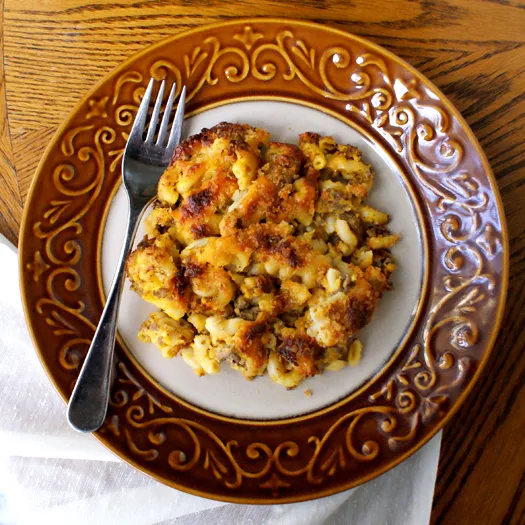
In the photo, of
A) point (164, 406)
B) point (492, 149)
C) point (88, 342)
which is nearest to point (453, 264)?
point (492, 149)

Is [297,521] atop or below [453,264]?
below

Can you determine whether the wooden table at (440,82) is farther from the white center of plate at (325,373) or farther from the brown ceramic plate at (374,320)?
the white center of plate at (325,373)

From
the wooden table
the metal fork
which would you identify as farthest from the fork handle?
the wooden table

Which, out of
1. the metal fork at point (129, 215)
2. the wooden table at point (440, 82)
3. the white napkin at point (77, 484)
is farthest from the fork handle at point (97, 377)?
the wooden table at point (440, 82)

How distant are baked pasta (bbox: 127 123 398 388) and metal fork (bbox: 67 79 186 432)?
0.08 metres

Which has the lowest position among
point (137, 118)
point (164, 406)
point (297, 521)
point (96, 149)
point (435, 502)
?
point (297, 521)

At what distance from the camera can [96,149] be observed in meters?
1.56

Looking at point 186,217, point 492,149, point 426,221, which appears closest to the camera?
point 186,217

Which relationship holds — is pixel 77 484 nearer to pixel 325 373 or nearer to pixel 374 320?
pixel 325 373

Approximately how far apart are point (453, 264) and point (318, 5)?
35.3 inches

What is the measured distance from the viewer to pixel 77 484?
1684mm

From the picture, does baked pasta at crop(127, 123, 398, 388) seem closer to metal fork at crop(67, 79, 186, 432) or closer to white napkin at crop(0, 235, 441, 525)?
metal fork at crop(67, 79, 186, 432)

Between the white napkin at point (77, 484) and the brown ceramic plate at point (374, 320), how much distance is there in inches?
9.7

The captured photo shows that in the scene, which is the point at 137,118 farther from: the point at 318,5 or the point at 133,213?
the point at 318,5
